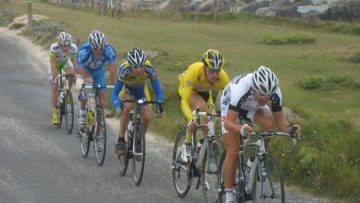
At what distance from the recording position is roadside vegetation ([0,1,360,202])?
9.72 metres

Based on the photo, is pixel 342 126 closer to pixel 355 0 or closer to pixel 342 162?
pixel 342 162

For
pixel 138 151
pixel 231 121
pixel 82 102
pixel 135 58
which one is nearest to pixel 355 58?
pixel 82 102

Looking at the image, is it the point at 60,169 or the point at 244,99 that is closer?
the point at 244,99

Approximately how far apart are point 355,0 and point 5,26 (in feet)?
108

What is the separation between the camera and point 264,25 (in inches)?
1742

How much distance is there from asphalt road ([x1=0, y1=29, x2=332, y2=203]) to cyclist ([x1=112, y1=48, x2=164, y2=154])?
2.31ft

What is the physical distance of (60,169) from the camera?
10.7 metres

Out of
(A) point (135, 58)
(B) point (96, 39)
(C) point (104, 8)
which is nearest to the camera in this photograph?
(A) point (135, 58)

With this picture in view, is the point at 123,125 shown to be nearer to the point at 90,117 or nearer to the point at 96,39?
the point at 90,117

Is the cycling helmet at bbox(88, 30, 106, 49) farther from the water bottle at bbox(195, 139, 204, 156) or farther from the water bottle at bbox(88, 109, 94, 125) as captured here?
the water bottle at bbox(195, 139, 204, 156)

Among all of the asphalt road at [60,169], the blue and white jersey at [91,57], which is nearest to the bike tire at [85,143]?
the asphalt road at [60,169]

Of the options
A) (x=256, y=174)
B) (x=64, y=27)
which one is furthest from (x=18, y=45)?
(x=256, y=174)

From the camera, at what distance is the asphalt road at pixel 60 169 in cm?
920

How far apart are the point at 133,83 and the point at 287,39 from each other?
25780 mm
